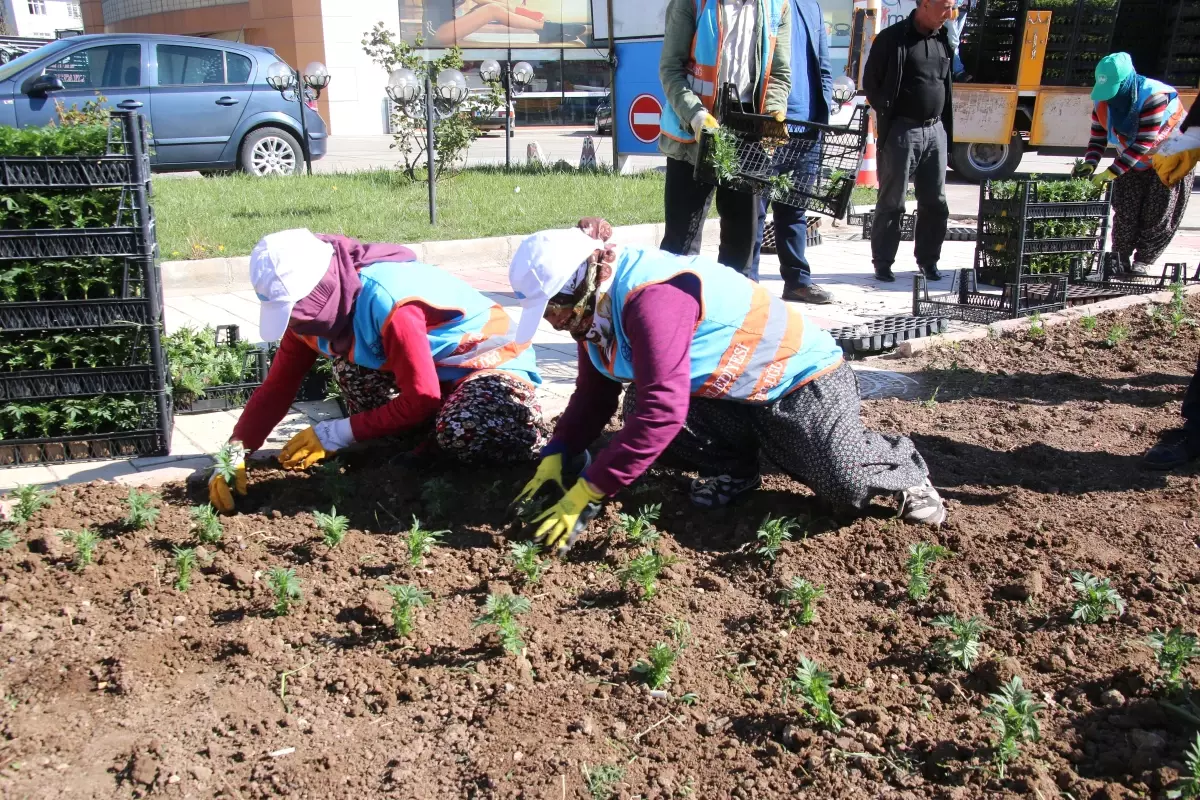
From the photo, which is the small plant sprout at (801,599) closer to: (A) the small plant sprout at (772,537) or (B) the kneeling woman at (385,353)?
(A) the small plant sprout at (772,537)

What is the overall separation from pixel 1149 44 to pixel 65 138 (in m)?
15.3

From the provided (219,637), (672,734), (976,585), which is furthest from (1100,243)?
(219,637)

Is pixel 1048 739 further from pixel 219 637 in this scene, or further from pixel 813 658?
pixel 219 637

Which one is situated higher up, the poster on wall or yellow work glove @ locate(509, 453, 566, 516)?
the poster on wall

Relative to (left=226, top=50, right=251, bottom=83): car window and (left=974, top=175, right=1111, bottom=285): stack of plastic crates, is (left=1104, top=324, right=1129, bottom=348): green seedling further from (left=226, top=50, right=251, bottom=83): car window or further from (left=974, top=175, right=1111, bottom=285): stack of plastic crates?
(left=226, top=50, right=251, bottom=83): car window

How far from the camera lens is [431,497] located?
366 cm

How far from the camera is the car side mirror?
11336mm

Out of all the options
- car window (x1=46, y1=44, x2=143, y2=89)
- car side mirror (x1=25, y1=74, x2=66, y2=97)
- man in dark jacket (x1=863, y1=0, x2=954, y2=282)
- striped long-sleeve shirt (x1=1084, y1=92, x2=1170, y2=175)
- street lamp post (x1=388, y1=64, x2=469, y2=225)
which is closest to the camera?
man in dark jacket (x1=863, y1=0, x2=954, y2=282)

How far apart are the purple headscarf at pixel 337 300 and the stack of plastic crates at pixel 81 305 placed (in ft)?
3.37

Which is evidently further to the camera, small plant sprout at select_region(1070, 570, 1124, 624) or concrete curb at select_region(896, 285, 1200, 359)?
concrete curb at select_region(896, 285, 1200, 359)

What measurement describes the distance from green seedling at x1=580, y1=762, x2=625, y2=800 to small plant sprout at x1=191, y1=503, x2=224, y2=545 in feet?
5.59

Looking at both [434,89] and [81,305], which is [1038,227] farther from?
[434,89]

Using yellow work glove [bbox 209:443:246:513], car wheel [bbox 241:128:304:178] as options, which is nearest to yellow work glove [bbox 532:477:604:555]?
yellow work glove [bbox 209:443:246:513]

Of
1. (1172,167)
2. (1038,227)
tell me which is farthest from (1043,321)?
(1172,167)
